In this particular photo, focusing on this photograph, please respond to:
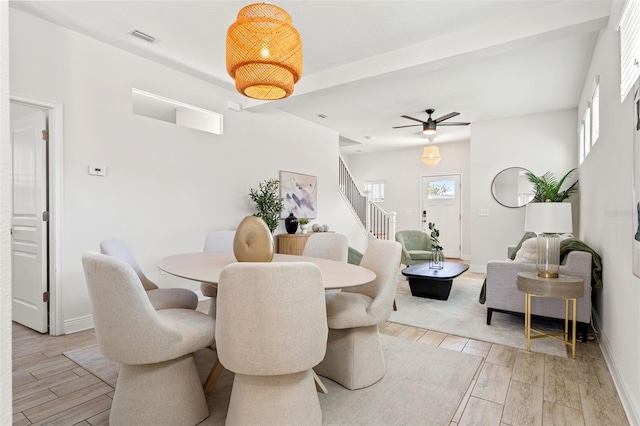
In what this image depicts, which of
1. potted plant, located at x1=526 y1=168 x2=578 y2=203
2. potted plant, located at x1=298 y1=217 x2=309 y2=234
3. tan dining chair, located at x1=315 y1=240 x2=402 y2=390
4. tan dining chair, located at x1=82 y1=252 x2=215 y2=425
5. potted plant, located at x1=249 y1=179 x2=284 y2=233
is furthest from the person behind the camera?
potted plant, located at x1=298 y1=217 x2=309 y2=234

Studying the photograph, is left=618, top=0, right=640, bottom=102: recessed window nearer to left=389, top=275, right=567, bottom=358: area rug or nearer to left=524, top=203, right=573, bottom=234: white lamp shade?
left=524, top=203, right=573, bottom=234: white lamp shade

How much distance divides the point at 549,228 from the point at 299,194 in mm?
3745

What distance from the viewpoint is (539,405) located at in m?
1.97

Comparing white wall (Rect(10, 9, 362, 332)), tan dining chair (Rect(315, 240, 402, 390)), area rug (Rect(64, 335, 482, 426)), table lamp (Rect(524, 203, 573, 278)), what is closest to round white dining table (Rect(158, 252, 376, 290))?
tan dining chair (Rect(315, 240, 402, 390))

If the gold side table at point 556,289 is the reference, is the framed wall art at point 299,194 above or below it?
above

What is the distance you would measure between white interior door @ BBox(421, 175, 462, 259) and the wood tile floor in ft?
17.4

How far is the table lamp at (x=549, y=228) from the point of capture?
9.18 feet

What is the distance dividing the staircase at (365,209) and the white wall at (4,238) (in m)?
7.14

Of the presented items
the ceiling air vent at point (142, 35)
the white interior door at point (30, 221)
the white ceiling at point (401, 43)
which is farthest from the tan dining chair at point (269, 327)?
the ceiling air vent at point (142, 35)

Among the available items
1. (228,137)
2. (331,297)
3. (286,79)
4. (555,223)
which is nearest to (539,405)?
(331,297)

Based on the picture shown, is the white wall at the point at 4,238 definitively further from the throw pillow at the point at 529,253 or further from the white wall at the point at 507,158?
the white wall at the point at 507,158

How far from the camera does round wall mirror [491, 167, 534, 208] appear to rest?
5711mm

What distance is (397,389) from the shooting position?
2121mm

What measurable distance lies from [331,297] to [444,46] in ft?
8.76
